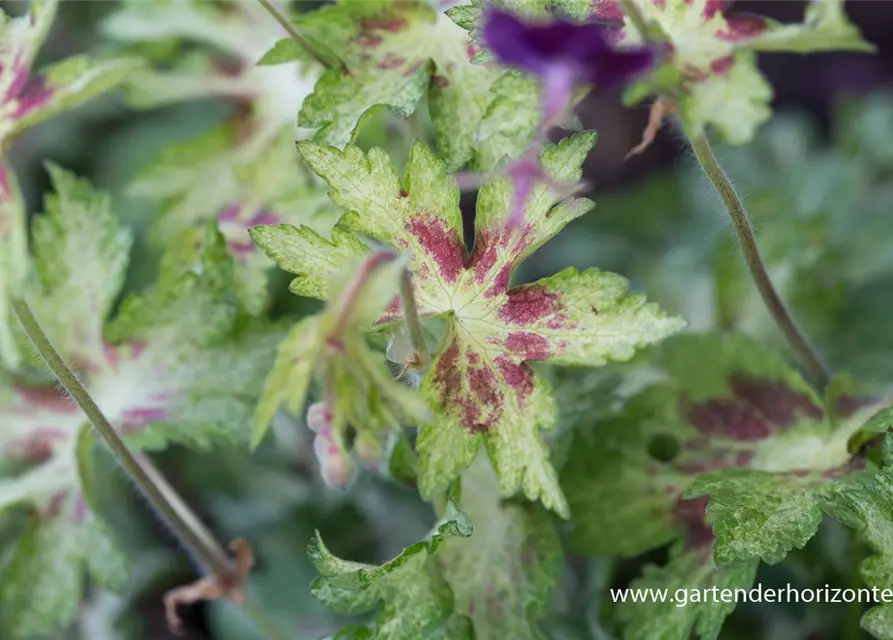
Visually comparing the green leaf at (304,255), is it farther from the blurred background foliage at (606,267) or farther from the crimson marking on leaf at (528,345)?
the blurred background foliage at (606,267)

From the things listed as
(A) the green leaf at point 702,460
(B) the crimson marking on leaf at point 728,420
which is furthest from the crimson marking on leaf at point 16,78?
(B) the crimson marking on leaf at point 728,420

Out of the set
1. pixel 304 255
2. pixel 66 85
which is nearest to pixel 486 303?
pixel 304 255

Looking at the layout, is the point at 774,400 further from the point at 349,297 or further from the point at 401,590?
the point at 349,297

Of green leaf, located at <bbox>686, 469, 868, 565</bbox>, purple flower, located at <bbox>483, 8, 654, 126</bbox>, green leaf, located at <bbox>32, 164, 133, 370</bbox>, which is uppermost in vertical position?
purple flower, located at <bbox>483, 8, 654, 126</bbox>

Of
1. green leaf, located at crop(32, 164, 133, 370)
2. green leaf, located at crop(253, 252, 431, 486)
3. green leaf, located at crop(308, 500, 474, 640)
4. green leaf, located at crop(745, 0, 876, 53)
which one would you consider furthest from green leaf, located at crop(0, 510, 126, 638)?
green leaf, located at crop(745, 0, 876, 53)

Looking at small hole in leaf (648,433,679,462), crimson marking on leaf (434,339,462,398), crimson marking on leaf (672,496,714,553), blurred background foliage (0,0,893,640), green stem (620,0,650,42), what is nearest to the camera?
green stem (620,0,650,42)

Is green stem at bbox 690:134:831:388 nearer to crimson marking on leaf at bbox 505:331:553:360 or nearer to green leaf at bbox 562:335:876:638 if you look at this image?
green leaf at bbox 562:335:876:638
